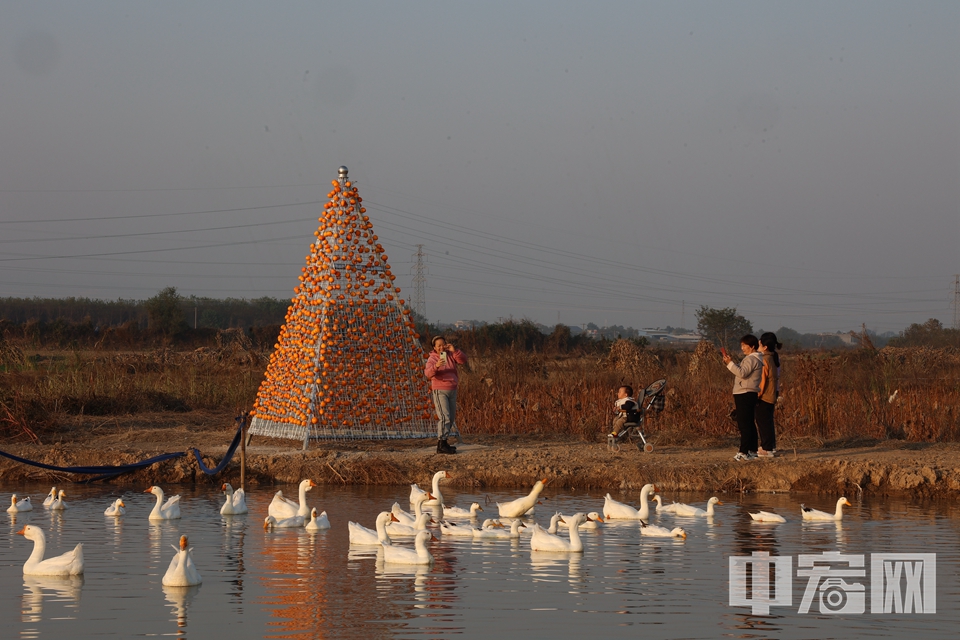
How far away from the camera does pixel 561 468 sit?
17734 millimetres

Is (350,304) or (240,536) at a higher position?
(350,304)

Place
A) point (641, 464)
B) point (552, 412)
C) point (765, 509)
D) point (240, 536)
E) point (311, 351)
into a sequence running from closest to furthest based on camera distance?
point (240, 536)
point (765, 509)
point (641, 464)
point (311, 351)
point (552, 412)

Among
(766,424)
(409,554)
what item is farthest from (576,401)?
(409,554)

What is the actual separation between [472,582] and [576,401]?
1280cm

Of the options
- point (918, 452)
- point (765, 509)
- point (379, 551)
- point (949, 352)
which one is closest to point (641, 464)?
point (765, 509)

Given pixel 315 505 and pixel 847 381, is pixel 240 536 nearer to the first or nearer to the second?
pixel 315 505

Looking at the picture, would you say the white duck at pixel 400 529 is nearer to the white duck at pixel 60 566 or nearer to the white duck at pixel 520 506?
the white duck at pixel 520 506

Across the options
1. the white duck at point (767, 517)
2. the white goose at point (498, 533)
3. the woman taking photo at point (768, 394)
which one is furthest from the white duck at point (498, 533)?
the woman taking photo at point (768, 394)

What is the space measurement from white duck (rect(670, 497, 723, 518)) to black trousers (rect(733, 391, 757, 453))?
339 cm

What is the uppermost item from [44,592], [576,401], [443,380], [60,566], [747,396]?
[443,380]

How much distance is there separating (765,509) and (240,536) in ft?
23.0

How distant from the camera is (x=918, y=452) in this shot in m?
18.7

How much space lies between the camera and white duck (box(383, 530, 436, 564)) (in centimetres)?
1127

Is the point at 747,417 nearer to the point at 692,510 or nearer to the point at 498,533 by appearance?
the point at 692,510
